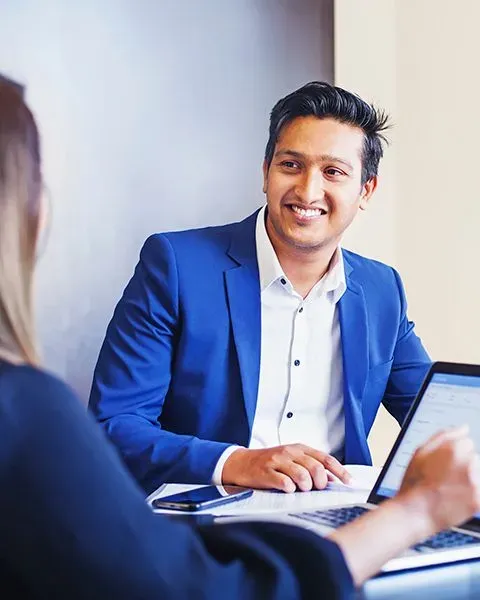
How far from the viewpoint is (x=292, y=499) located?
1.38 metres

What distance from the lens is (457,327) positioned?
2658 mm

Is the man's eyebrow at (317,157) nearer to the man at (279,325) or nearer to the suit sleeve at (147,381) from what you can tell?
the man at (279,325)

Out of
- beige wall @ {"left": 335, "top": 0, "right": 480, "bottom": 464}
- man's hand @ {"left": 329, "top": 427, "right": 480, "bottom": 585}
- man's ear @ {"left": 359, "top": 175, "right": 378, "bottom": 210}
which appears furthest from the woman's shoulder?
beige wall @ {"left": 335, "top": 0, "right": 480, "bottom": 464}

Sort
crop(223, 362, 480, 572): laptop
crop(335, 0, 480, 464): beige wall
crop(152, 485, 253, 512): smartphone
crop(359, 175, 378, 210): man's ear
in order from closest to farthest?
crop(223, 362, 480, 572): laptop < crop(152, 485, 253, 512): smartphone < crop(359, 175, 378, 210): man's ear < crop(335, 0, 480, 464): beige wall

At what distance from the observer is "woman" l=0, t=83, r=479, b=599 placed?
0.65 metres

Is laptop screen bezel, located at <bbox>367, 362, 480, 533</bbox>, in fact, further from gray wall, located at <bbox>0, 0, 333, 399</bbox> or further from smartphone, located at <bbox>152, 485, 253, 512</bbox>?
gray wall, located at <bbox>0, 0, 333, 399</bbox>

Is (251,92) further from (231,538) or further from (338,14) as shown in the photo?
(231,538)

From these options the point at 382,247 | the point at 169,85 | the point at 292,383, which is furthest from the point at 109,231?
the point at 382,247

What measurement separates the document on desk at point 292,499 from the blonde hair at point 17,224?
1.85ft

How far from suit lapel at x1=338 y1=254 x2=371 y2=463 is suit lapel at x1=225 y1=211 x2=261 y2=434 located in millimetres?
185

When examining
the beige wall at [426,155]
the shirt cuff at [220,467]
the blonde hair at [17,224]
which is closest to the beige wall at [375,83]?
the beige wall at [426,155]

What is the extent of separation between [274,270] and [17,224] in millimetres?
1211

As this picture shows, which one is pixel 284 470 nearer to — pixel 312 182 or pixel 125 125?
pixel 312 182

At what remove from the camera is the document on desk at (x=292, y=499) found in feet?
4.17
